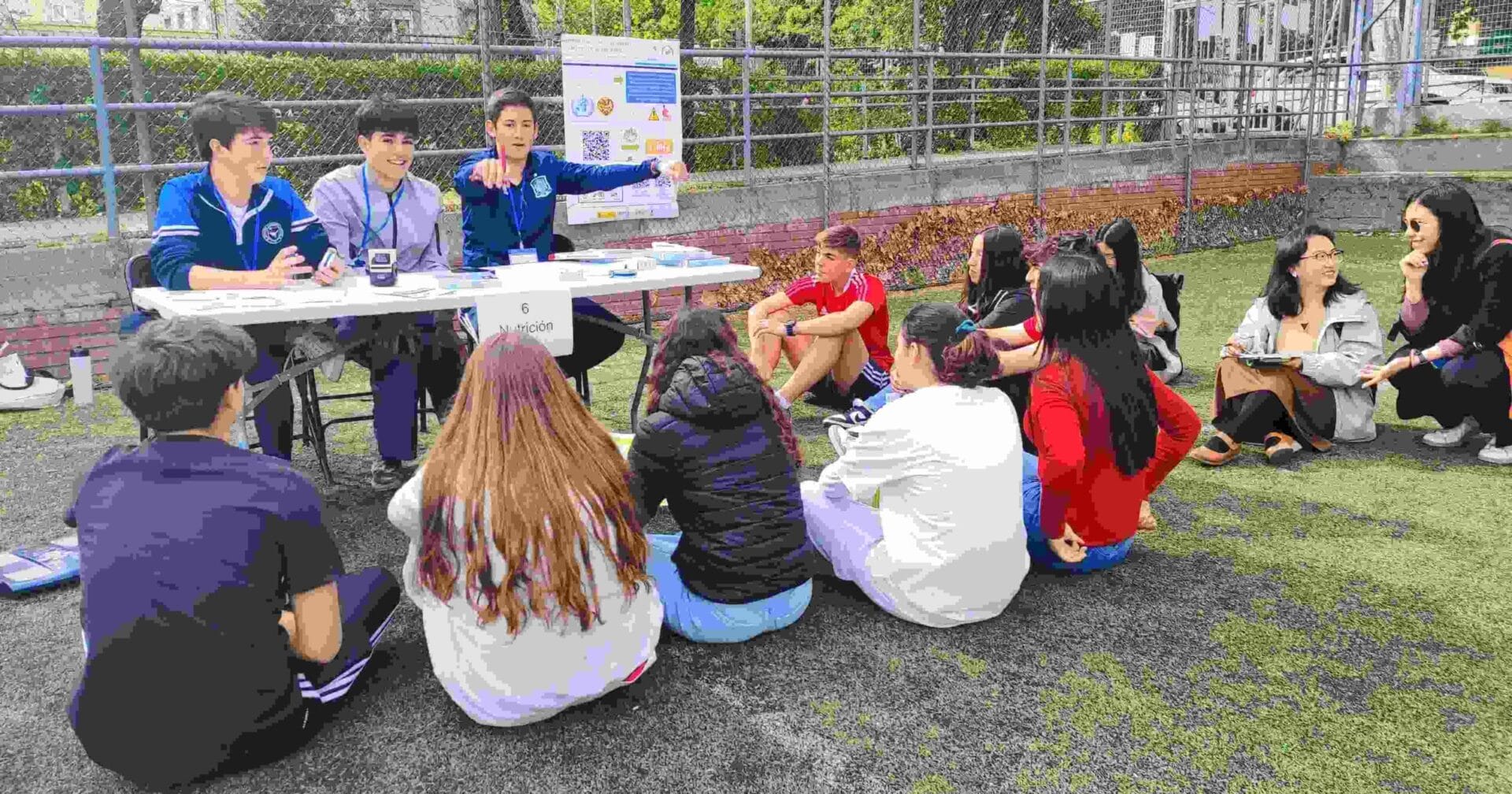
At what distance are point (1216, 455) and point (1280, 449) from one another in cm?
28

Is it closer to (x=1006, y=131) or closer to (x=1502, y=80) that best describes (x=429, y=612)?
(x=1006, y=131)

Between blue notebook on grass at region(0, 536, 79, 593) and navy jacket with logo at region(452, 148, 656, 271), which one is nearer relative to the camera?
blue notebook on grass at region(0, 536, 79, 593)

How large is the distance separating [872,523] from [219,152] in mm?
2636

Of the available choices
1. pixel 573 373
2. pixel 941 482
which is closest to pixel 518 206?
pixel 573 373

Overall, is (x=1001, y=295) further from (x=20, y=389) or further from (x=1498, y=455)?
(x=20, y=389)

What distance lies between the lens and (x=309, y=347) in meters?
4.21

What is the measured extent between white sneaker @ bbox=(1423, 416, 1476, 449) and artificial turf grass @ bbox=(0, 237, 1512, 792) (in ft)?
2.27

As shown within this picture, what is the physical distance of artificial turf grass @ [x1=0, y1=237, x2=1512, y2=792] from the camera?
7.77 feet

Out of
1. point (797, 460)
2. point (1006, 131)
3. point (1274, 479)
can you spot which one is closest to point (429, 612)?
point (797, 460)

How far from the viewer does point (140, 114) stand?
243 inches

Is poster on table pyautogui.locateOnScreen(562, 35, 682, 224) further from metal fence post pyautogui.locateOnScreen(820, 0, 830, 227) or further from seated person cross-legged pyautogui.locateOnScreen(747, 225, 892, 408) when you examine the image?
seated person cross-legged pyautogui.locateOnScreen(747, 225, 892, 408)

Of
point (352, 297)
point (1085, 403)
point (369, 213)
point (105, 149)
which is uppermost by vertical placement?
point (105, 149)

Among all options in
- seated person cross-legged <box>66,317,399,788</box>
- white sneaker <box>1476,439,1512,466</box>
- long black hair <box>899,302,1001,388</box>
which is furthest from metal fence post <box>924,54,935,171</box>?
seated person cross-legged <box>66,317,399,788</box>

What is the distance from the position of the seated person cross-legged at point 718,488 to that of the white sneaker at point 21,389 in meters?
4.49
